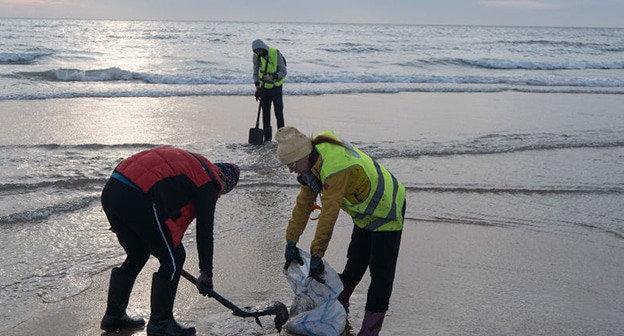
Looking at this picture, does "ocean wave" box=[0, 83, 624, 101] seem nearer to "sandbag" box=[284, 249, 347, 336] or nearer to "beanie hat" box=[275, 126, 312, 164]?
"sandbag" box=[284, 249, 347, 336]

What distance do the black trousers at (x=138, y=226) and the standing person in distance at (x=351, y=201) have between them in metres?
0.67

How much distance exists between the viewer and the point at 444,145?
994 centimetres

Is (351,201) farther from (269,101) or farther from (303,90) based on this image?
(303,90)

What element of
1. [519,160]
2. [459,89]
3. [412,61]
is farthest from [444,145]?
[412,61]

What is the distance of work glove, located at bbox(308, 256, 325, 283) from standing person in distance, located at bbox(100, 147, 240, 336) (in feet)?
1.83

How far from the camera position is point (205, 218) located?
352 centimetres

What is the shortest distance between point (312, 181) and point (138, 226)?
3.07ft

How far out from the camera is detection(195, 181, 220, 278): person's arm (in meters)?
3.50

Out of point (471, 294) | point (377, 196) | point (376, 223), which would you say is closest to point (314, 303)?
point (376, 223)

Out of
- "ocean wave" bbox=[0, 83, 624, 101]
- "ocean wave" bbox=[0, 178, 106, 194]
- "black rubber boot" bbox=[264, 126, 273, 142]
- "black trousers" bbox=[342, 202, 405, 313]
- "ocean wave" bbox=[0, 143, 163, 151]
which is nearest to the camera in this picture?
"black trousers" bbox=[342, 202, 405, 313]

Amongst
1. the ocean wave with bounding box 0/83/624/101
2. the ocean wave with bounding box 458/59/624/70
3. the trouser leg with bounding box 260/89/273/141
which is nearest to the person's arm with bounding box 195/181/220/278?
the trouser leg with bounding box 260/89/273/141

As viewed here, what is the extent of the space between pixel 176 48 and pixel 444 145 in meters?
24.1

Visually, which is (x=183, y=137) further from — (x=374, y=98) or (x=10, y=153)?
(x=374, y=98)

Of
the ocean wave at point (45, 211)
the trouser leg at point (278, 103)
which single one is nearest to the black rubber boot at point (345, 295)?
the ocean wave at point (45, 211)
